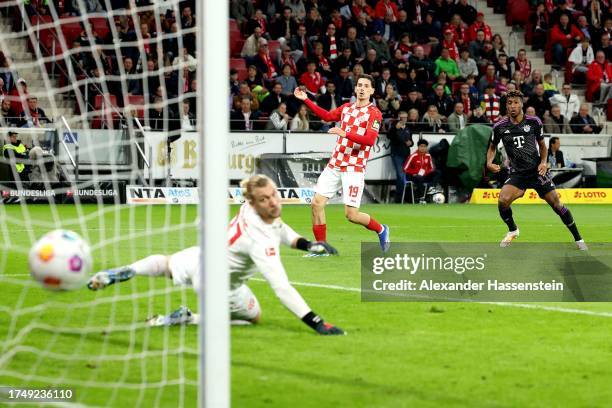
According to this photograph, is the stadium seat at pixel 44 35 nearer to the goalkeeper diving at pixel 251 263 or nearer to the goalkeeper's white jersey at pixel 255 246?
the goalkeeper diving at pixel 251 263

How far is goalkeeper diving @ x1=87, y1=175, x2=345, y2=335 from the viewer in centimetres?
757

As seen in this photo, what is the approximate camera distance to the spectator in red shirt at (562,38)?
30.9 metres

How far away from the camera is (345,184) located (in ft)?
44.2

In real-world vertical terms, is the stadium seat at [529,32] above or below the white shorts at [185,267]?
above

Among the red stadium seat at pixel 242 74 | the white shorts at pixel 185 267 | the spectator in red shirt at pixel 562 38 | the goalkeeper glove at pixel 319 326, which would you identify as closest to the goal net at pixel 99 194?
the white shorts at pixel 185 267

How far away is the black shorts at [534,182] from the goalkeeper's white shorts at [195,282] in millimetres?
7454

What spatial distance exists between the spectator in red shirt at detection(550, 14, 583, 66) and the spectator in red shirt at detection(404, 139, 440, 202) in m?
7.70

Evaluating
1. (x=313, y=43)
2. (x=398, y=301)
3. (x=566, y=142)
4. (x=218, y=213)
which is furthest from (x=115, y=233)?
(x=566, y=142)

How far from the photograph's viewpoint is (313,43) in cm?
2684

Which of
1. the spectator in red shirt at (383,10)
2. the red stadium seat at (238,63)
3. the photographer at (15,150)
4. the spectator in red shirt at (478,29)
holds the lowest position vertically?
the photographer at (15,150)

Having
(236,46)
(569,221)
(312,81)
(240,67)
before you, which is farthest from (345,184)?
(236,46)

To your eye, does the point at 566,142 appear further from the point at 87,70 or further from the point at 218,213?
the point at 218,213

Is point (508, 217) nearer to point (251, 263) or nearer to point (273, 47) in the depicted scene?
point (251, 263)

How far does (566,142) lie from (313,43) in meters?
6.67
